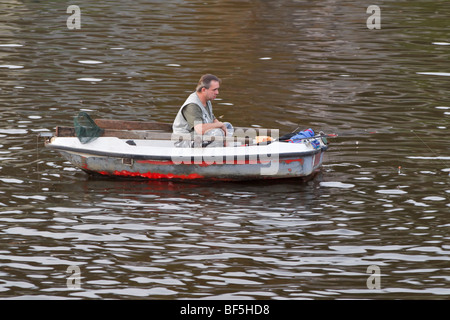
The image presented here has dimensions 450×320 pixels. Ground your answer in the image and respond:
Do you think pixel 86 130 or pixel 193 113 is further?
pixel 86 130

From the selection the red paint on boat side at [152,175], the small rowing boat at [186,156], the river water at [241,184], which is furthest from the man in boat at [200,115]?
the river water at [241,184]

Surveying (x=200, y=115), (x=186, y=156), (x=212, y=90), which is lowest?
(x=186, y=156)

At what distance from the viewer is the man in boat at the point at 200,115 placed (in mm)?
13719

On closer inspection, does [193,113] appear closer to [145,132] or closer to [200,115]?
[200,115]

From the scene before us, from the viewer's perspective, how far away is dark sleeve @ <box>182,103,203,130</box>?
13.8 metres

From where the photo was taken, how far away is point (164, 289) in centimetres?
988

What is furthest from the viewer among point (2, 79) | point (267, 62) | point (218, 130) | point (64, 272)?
point (267, 62)

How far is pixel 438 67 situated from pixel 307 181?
1076 cm

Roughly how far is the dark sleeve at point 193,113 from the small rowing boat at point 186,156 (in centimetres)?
25

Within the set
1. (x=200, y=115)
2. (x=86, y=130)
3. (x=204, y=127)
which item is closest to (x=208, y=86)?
(x=200, y=115)

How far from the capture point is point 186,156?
13680 mm

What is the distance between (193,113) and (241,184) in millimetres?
1288
